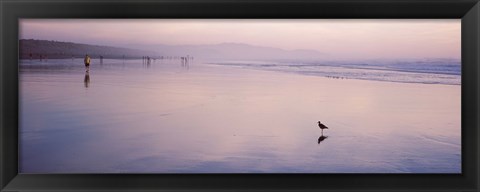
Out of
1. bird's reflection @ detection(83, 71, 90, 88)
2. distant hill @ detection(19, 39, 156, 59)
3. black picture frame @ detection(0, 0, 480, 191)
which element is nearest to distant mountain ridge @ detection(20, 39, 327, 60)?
distant hill @ detection(19, 39, 156, 59)

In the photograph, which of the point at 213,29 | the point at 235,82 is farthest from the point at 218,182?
the point at 213,29

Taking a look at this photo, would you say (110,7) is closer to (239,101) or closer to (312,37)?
(239,101)

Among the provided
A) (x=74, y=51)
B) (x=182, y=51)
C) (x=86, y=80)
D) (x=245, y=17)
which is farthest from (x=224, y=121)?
(x=74, y=51)

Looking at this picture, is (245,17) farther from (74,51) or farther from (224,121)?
(74,51)

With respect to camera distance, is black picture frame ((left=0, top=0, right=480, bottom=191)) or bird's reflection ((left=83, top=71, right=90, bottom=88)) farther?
bird's reflection ((left=83, top=71, right=90, bottom=88))

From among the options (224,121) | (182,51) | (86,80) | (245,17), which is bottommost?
(224,121)

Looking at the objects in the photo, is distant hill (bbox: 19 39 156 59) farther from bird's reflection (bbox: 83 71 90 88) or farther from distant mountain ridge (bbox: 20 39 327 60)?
bird's reflection (bbox: 83 71 90 88)
